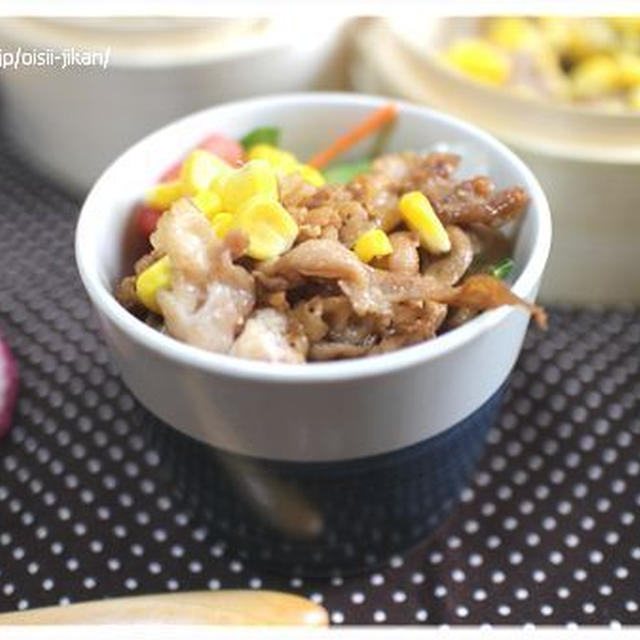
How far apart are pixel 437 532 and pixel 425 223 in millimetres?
266

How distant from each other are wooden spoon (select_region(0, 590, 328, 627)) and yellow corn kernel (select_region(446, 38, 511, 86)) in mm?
624

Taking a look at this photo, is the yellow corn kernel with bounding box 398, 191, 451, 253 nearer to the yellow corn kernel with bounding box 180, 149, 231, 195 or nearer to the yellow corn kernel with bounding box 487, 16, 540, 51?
the yellow corn kernel with bounding box 180, 149, 231, 195

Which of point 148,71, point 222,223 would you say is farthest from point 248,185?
point 148,71

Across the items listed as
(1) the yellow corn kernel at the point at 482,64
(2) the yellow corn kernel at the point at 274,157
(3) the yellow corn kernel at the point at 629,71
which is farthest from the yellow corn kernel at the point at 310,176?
(3) the yellow corn kernel at the point at 629,71

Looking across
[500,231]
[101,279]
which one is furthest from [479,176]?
[101,279]

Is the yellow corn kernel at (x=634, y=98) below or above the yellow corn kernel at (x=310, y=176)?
below

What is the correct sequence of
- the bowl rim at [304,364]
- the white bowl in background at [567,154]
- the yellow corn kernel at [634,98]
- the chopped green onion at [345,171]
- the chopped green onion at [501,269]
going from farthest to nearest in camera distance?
1. the yellow corn kernel at [634,98]
2. the white bowl in background at [567,154]
3. the chopped green onion at [345,171]
4. the chopped green onion at [501,269]
5. the bowl rim at [304,364]

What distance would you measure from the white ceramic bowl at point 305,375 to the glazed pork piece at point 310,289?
0.7 inches

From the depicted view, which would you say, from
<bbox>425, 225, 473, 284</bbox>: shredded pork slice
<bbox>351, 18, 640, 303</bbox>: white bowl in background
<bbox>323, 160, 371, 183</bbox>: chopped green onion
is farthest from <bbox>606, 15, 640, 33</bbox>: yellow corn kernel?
<bbox>425, 225, 473, 284</bbox>: shredded pork slice

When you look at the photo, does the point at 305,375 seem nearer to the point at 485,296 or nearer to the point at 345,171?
the point at 485,296

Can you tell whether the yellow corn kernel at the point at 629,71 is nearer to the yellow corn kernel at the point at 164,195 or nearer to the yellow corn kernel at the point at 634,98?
the yellow corn kernel at the point at 634,98

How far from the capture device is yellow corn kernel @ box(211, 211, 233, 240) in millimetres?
671

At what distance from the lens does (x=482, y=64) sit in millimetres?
1106

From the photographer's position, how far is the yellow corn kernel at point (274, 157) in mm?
768
